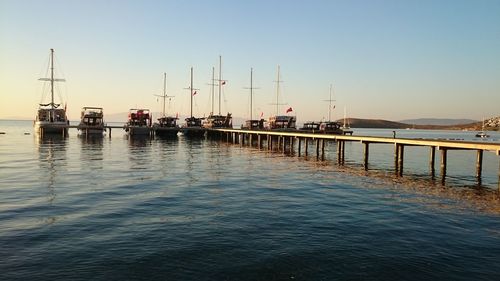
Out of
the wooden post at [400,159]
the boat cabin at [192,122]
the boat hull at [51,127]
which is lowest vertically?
the wooden post at [400,159]

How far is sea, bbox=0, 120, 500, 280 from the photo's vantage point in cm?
1050

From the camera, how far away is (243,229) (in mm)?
14258

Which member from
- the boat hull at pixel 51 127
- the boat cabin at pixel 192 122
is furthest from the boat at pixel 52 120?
the boat cabin at pixel 192 122

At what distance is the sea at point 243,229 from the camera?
34.4ft

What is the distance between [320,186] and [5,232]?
1680 centimetres

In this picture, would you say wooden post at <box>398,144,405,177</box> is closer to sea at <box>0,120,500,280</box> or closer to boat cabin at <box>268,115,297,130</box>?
sea at <box>0,120,500,280</box>

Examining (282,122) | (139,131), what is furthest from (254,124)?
(139,131)

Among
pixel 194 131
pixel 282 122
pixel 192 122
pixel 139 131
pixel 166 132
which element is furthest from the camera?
pixel 192 122

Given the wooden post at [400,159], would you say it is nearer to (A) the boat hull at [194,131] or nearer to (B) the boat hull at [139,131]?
(A) the boat hull at [194,131]

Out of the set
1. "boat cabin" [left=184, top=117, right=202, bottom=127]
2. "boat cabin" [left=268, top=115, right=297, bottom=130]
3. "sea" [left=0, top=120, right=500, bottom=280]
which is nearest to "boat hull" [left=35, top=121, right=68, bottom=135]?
"boat cabin" [left=184, top=117, right=202, bottom=127]

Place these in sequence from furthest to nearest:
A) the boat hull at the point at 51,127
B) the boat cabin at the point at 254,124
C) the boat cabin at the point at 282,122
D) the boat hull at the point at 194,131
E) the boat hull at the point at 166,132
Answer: the boat cabin at the point at 254,124, the boat cabin at the point at 282,122, the boat hull at the point at 194,131, the boat hull at the point at 166,132, the boat hull at the point at 51,127

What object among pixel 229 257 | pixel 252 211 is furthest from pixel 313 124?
pixel 229 257

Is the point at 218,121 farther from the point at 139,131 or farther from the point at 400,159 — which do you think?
the point at 400,159

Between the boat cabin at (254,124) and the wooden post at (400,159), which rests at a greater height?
the boat cabin at (254,124)
